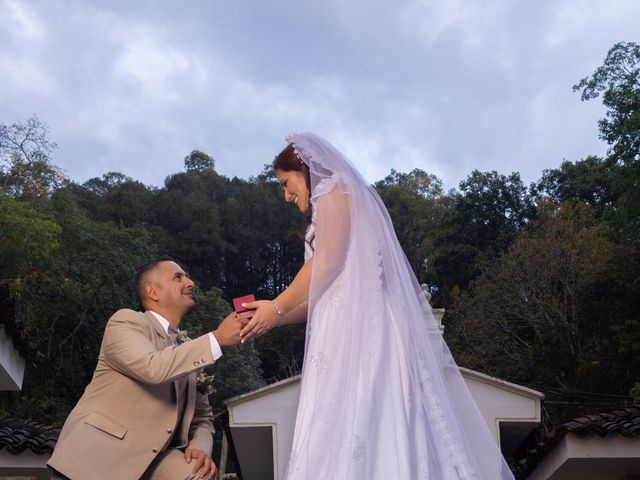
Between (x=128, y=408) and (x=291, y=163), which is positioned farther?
(x=291, y=163)

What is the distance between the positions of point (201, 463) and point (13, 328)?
5917 millimetres

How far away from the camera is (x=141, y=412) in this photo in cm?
398

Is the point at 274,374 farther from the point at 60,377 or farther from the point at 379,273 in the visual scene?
the point at 379,273

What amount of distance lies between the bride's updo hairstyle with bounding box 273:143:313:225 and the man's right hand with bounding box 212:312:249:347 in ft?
2.27

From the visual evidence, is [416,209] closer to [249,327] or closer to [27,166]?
[27,166]

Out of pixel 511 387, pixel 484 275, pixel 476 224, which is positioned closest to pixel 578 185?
pixel 476 224

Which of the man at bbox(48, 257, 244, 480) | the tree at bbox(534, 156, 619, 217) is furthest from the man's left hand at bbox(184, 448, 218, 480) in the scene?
the tree at bbox(534, 156, 619, 217)

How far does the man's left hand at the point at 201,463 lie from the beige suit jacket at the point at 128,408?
0.25ft

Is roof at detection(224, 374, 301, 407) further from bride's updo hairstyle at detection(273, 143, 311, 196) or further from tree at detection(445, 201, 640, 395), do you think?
tree at detection(445, 201, 640, 395)

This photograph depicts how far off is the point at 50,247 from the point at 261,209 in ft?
77.9

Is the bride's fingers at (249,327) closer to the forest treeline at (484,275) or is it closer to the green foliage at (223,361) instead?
the forest treeline at (484,275)

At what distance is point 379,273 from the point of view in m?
3.75

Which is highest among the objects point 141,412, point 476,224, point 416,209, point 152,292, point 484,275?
point 416,209

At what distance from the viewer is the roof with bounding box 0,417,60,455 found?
7930mm
